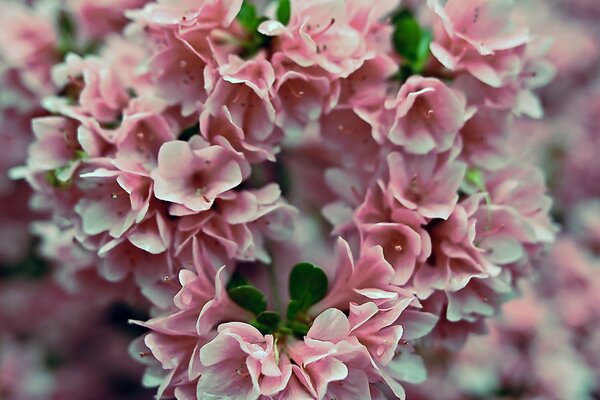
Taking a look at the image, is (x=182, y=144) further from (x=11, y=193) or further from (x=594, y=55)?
(x=594, y=55)

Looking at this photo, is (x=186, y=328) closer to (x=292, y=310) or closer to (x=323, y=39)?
(x=292, y=310)

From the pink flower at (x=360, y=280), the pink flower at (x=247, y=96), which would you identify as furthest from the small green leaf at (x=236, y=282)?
the pink flower at (x=247, y=96)

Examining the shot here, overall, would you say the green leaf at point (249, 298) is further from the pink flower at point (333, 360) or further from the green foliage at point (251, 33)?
the green foliage at point (251, 33)

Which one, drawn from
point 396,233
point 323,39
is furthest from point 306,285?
point 323,39

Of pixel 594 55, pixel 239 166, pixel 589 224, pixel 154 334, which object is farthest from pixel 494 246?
pixel 594 55

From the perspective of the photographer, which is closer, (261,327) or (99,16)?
(261,327)

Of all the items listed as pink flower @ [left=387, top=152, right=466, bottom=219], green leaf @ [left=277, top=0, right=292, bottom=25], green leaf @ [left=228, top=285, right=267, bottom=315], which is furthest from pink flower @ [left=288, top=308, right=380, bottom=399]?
green leaf @ [left=277, top=0, right=292, bottom=25]
